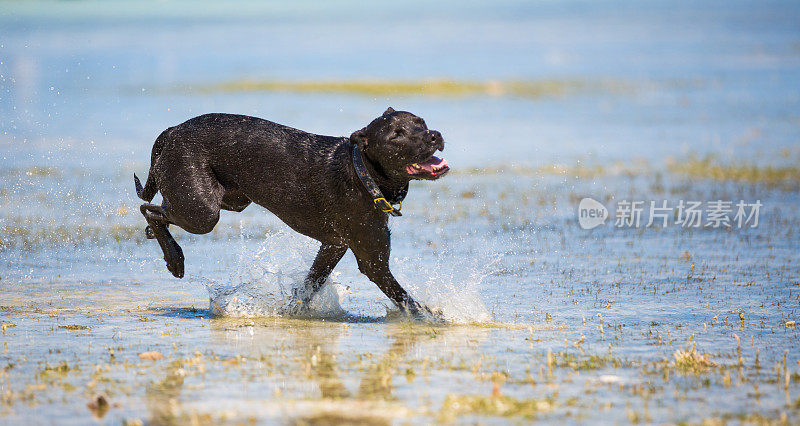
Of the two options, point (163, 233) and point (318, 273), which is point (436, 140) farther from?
point (163, 233)

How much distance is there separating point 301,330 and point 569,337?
5.76 feet

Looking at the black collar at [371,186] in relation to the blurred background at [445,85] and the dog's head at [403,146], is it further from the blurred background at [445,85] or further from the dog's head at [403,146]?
the blurred background at [445,85]

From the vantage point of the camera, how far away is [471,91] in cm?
2966

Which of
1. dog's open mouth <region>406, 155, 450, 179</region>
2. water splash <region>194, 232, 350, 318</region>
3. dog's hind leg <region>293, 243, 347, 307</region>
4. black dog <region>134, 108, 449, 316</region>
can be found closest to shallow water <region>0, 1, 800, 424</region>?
water splash <region>194, 232, 350, 318</region>

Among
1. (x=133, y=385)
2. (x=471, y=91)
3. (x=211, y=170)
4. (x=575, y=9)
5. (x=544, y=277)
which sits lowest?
(x=133, y=385)

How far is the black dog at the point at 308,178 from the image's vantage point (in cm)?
652

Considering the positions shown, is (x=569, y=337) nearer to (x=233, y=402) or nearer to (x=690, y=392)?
(x=690, y=392)

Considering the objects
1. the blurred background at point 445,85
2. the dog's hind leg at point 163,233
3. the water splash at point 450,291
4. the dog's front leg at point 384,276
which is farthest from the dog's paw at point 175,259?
the blurred background at point 445,85

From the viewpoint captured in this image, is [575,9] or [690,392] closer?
[690,392]

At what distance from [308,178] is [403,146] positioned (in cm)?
80

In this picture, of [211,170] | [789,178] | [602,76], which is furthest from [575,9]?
[211,170]

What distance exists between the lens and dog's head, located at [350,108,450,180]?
643cm

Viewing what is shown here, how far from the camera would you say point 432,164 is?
650 centimetres

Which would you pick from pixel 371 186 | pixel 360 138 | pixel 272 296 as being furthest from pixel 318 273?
pixel 360 138
